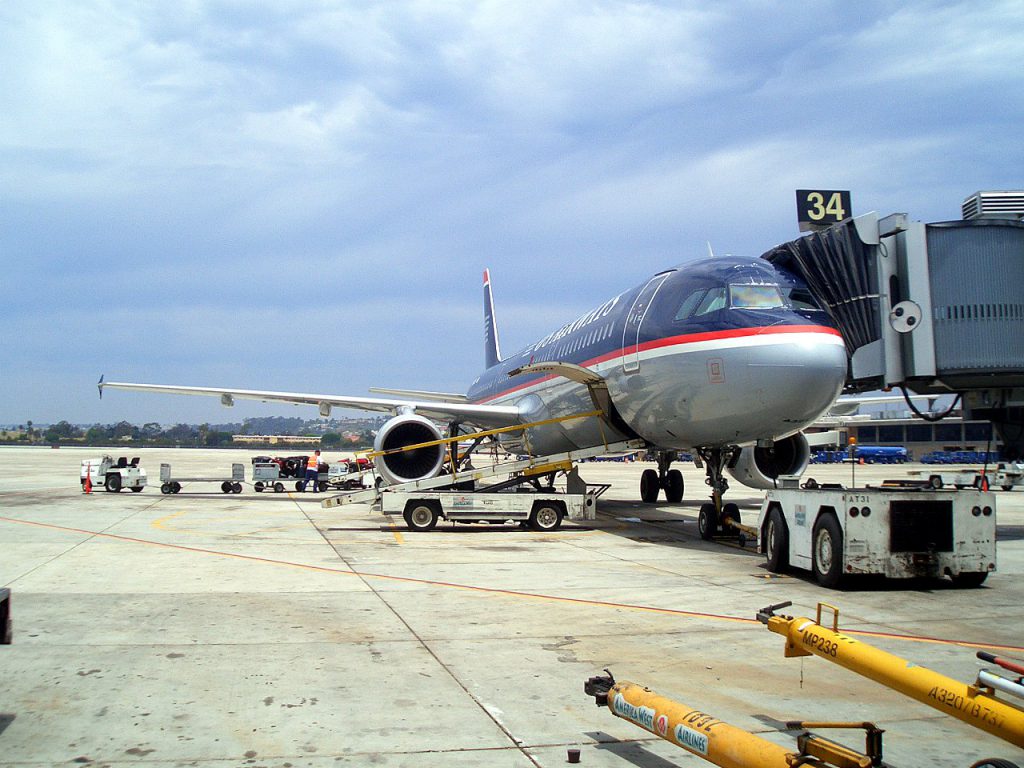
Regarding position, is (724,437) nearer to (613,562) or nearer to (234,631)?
(613,562)

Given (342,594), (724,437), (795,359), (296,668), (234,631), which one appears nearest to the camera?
Answer: (296,668)

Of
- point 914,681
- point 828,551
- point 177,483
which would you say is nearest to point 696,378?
point 828,551

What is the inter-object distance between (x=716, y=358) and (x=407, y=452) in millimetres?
8423

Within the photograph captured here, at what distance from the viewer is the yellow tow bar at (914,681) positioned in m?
3.57

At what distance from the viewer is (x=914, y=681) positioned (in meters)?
4.04

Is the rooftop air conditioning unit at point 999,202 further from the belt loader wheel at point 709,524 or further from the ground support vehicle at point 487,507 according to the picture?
the ground support vehicle at point 487,507

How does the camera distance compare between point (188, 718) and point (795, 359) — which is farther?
point (795, 359)

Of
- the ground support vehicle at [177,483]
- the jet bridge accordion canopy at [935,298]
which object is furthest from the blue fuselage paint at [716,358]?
the ground support vehicle at [177,483]

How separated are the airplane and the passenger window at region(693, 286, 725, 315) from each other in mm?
19

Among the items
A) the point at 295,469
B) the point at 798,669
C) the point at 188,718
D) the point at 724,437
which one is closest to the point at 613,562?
the point at 724,437

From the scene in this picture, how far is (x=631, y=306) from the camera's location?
1566 cm

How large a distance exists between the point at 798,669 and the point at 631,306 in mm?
9889

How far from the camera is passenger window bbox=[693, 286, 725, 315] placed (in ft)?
43.1

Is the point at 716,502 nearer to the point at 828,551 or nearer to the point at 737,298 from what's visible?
the point at 737,298
